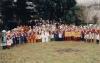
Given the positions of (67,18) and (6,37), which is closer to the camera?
(6,37)

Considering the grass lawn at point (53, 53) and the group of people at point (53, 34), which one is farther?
the group of people at point (53, 34)

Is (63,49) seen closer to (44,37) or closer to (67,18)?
(44,37)

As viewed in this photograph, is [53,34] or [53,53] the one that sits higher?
[53,34]

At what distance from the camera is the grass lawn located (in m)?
25.2

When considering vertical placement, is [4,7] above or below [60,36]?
above

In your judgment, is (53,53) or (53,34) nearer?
(53,53)

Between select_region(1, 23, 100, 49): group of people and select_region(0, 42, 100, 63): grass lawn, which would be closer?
select_region(0, 42, 100, 63): grass lawn

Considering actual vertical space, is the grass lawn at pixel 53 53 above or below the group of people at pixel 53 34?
below

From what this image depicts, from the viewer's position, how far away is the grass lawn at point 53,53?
82.6 feet

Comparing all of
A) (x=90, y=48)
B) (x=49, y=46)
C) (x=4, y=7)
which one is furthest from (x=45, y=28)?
(x=4, y=7)

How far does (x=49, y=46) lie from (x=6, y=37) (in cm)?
366

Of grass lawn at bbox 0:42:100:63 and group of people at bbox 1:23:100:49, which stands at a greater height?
group of people at bbox 1:23:100:49

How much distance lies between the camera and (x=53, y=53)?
94.1ft

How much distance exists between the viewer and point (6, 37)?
104 ft
